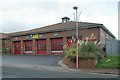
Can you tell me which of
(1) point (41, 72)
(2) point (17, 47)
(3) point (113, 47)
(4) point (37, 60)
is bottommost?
(1) point (41, 72)

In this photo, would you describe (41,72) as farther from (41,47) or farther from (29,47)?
(29,47)

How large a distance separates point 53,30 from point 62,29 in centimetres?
212

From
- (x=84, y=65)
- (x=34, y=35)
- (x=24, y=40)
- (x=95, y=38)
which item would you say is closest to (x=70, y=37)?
(x=95, y=38)

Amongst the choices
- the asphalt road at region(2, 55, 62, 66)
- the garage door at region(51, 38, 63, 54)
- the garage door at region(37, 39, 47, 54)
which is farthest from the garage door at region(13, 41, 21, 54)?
the asphalt road at region(2, 55, 62, 66)

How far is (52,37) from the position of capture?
140ft

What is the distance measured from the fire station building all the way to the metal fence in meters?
1.34

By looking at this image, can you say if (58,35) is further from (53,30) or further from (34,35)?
(34,35)

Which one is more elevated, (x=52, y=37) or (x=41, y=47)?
(x=52, y=37)

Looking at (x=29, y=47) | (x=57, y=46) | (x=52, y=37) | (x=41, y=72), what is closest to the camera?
(x=41, y=72)

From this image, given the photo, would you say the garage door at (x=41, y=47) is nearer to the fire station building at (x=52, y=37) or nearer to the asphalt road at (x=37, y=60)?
the fire station building at (x=52, y=37)

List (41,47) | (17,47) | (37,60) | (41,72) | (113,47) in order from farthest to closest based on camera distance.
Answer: (17,47), (41,47), (113,47), (37,60), (41,72)

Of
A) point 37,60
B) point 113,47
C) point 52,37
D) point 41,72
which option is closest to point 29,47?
point 52,37

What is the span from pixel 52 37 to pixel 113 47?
11.9 meters

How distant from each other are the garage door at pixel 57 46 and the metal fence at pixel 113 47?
9442 mm
